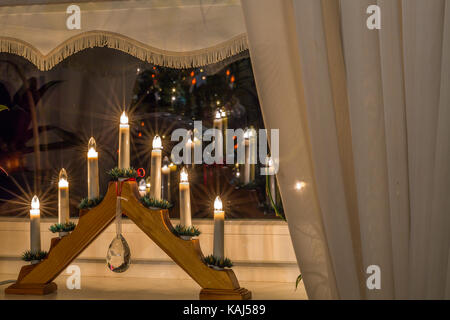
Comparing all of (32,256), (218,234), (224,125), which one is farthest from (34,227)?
(224,125)

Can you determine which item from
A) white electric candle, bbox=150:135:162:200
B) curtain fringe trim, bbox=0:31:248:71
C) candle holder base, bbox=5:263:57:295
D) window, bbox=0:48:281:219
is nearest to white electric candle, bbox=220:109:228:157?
window, bbox=0:48:281:219

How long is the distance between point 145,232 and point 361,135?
535mm

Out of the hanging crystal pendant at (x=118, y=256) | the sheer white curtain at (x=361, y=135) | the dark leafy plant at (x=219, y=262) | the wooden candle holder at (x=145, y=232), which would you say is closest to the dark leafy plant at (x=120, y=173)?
the wooden candle holder at (x=145, y=232)

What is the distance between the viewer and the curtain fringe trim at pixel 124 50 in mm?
1201

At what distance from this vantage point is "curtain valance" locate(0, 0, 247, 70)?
3.95ft

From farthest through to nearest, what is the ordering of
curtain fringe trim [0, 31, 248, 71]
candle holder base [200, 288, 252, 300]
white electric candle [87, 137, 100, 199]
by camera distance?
1. curtain fringe trim [0, 31, 248, 71]
2. white electric candle [87, 137, 100, 199]
3. candle holder base [200, 288, 252, 300]

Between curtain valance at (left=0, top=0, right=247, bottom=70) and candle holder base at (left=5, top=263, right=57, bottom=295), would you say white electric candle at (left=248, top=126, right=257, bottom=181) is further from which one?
candle holder base at (left=5, top=263, right=57, bottom=295)

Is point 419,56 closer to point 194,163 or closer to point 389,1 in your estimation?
point 389,1

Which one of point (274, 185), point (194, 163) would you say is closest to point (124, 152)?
point (194, 163)

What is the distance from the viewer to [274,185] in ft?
4.09

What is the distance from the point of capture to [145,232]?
3.27ft

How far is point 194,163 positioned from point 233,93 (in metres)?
0.20

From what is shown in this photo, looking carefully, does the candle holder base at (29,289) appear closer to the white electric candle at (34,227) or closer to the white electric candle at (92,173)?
the white electric candle at (34,227)
